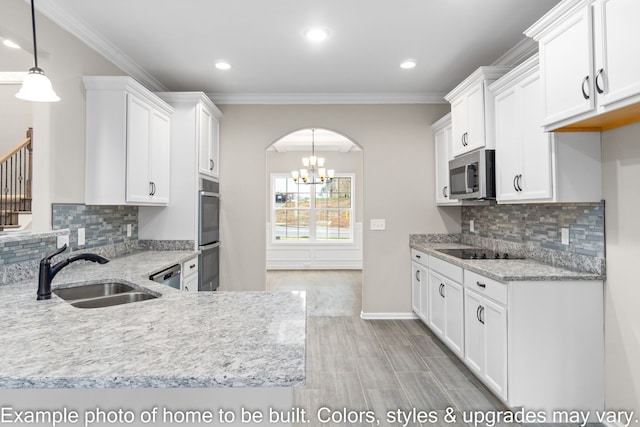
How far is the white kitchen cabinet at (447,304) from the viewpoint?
2.78 m

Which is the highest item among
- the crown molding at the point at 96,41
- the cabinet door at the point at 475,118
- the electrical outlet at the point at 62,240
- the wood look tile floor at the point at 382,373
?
the crown molding at the point at 96,41

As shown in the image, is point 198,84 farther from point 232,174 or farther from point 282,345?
point 282,345

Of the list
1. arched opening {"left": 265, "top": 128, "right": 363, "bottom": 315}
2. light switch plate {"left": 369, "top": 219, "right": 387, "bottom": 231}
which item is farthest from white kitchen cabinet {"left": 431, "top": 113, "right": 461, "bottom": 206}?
arched opening {"left": 265, "top": 128, "right": 363, "bottom": 315}

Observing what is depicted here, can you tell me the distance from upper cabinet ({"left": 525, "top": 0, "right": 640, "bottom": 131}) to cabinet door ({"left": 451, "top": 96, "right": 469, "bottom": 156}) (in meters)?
1.08

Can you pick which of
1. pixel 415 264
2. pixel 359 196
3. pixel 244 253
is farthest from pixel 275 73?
pixel 359 196

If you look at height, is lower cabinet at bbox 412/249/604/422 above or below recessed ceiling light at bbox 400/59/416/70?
below

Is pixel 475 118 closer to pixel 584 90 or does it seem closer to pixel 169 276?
pixel 584 90

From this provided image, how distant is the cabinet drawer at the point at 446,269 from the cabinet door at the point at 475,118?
1.04 meters

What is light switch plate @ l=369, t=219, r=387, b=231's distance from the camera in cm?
417

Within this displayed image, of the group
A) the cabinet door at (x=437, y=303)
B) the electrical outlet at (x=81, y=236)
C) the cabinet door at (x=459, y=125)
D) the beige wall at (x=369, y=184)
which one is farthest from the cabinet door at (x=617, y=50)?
the electrical outlet at (x=81, y=236)

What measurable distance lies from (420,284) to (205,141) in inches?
112

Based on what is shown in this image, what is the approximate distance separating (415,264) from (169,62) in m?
3.36

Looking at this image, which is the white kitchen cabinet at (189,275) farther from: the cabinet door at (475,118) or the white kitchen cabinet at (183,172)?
the cabinet door at (475,118)

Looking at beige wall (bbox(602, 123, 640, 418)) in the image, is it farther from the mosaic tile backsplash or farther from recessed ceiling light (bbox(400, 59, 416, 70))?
recessed ceiling light (bbox(400, 59, 416, 70))
